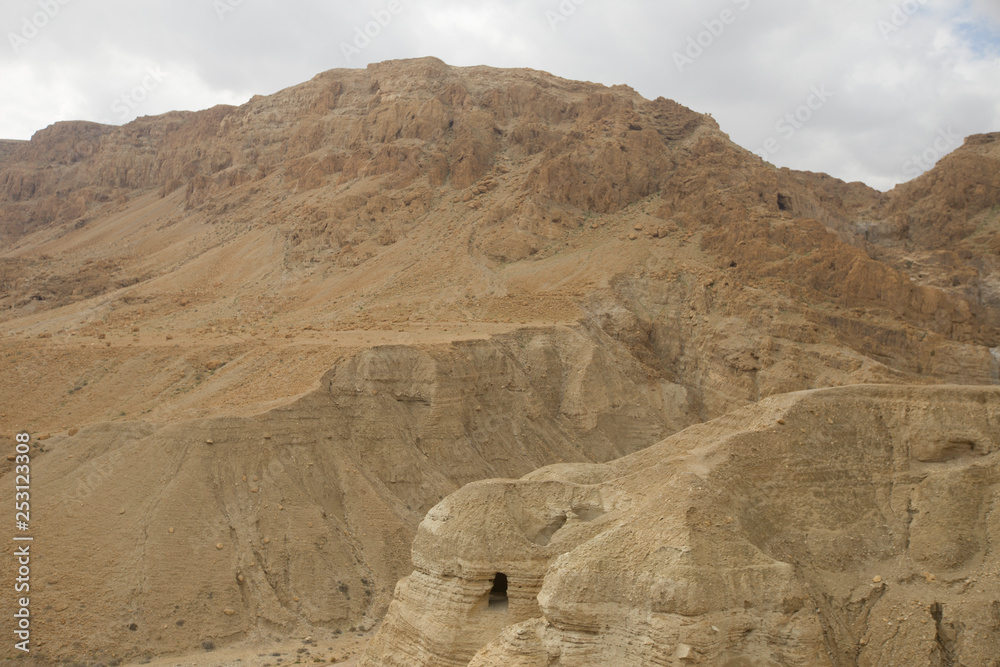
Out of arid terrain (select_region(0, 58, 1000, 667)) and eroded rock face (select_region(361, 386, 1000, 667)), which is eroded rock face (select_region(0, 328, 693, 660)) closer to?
arid terrain (select_region(0, 58, 1000, 667))

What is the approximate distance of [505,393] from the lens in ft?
112

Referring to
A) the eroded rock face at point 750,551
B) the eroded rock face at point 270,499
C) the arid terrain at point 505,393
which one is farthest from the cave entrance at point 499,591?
the eroded rock face at point 270,499

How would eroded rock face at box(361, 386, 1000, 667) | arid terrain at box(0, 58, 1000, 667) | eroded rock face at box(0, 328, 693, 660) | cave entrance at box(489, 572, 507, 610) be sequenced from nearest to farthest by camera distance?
eroded rock face at box(361, 386, 1000, 667) → arid terrain at box(0, 58, 1000, 667) → cave entrance at box(489, 572, 507, 610) → eroded rock face at box(0, 328, 693, 660)

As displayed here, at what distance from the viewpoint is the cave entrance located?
51.3ft

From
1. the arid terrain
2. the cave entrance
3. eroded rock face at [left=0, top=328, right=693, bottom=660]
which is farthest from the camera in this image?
eroded rock face at [left=0, top=328, right=693, bottom=660]

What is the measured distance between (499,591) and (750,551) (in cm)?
527

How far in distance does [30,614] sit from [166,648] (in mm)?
3358

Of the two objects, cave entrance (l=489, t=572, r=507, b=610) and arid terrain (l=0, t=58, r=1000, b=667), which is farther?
cave entrance (l=489, t=572, r=507, b=610)

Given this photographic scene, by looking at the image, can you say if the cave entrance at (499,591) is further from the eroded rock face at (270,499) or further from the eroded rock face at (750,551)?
the eroded rock face at (270,499)

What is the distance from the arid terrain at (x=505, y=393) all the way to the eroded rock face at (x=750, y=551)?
0.05 metres

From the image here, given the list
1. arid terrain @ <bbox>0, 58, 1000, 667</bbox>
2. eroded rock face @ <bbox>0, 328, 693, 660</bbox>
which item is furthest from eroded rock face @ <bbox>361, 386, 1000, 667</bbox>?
eroded rock face @ <bbox>0, 328, 693, 660</bbox>

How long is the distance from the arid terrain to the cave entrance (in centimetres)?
53

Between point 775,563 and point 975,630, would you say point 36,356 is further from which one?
point 975,630

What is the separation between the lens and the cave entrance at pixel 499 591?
15648 millimetres
